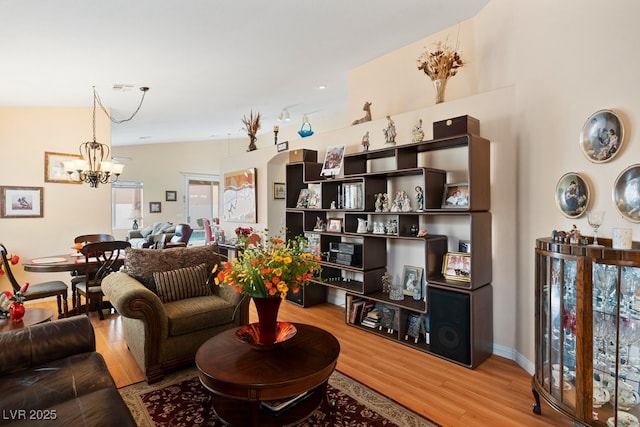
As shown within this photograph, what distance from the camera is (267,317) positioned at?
2.00m

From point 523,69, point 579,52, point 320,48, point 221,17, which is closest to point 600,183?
point 579,52

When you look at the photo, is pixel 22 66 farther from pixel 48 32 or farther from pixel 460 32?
pixel 460 32

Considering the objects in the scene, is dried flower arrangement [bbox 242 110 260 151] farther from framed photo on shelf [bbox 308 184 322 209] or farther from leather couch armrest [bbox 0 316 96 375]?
leather couch armrest [bbox 0 316 96 375]

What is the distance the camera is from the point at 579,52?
2275mm

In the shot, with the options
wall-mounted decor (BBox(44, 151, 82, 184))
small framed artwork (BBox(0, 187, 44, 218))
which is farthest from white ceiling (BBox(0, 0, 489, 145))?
small framed artwork (BBox(0, 187, 44, 218))

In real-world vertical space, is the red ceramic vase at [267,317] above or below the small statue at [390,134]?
below

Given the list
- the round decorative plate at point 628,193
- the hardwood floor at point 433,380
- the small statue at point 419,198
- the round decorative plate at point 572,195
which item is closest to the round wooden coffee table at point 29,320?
the hardwood floor at point 433,380

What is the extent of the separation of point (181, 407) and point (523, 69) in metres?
3.69

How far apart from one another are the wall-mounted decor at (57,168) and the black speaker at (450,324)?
5267 mm

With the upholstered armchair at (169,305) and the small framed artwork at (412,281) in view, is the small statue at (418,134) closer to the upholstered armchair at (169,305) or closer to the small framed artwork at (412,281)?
the small framed artwork at (412,281)

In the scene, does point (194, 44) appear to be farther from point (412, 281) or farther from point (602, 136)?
point (602, 136)

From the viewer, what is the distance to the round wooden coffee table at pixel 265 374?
1636 mm

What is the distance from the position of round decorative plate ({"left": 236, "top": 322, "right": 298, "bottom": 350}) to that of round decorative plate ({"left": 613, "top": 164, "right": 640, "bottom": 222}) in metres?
2.16

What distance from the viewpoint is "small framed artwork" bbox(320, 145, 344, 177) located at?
4074 mm
